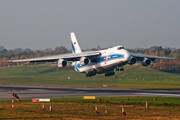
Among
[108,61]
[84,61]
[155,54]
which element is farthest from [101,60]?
[155,54]

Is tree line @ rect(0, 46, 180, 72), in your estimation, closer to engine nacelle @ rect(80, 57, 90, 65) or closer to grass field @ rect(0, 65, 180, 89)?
grass field @ rect(0, 65, 180, 89)

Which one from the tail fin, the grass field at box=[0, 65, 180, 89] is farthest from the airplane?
the grass field at box=[0, 65, 180, 89]

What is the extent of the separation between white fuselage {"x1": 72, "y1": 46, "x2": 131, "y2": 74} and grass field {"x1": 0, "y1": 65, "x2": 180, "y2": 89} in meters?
6.45

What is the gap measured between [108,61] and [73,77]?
933 inches

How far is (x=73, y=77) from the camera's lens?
71812mm

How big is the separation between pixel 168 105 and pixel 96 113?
30.7 feet

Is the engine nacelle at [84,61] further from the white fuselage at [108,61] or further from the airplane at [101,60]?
the white fuselage at [108,61]

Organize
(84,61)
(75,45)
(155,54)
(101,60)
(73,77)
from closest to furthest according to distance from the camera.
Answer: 1. (101,60)
2. (84,61)
3. (75,45)
4. (73,77)
5. (155,54)

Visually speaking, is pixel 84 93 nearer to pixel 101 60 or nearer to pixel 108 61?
pixel 108 61

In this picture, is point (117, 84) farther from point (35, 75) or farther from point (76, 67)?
point (35, 75)

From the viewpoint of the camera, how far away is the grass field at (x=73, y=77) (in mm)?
62231

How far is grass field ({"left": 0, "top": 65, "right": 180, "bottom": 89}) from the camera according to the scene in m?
62.2

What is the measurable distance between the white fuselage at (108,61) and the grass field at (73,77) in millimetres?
6451

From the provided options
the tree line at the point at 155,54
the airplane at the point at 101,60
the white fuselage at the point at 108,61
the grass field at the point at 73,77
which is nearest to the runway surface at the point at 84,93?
the white fuselage at the point at 108,61
